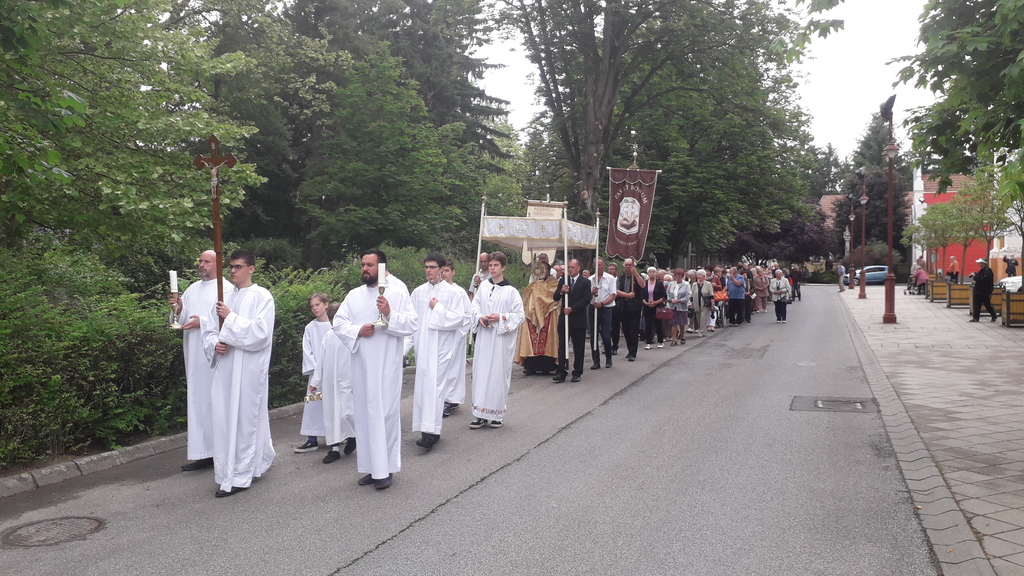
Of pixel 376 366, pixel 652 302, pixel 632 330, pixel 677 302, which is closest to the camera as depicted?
pixel 376 366

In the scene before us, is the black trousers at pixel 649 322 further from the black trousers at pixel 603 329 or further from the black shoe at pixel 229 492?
the black shoe at pixel 229 492

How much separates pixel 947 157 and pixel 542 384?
6.74 m

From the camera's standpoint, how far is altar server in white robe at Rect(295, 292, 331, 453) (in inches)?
316

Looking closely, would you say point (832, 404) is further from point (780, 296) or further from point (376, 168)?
point (376, 168)

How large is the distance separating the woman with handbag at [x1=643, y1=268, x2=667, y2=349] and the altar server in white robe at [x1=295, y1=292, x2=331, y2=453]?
11041 millimetres

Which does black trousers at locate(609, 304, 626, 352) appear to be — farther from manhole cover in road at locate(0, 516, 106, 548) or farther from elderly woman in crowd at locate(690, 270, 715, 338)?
manhole cover in road at locate(0, 516, 106, 548)

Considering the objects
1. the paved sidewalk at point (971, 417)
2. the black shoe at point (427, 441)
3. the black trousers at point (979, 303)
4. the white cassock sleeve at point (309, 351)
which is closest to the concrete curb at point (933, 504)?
the paved sidewalk at point (971, 417)

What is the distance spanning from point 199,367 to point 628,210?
1522cm

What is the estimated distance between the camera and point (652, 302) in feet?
60.1

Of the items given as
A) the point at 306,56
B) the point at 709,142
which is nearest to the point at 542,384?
the point at 306,56

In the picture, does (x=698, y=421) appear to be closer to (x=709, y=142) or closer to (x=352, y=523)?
(x=352, y=523)

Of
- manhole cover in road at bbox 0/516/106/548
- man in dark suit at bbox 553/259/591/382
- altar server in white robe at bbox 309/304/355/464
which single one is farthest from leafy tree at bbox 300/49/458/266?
manhole cover in road at bbox 0/516/106/548

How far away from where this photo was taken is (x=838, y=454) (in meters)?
7.62

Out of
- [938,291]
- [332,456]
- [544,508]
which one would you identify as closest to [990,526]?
[544,508]
